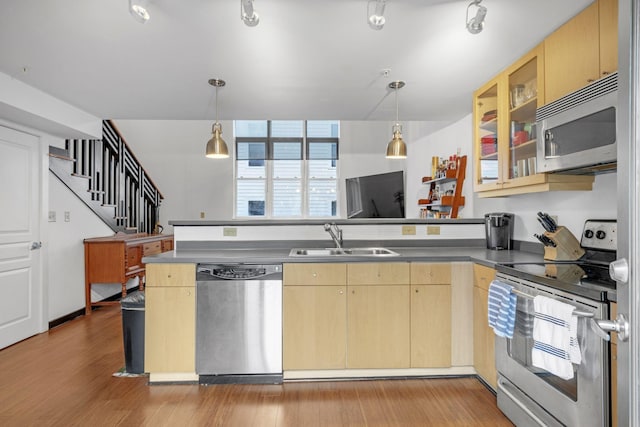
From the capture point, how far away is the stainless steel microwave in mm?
1627

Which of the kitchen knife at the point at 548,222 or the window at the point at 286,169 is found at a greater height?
the window at the point at 286,169

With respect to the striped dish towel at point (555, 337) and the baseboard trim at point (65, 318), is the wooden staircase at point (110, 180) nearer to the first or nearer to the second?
the baseboard trim at point (65, 318)

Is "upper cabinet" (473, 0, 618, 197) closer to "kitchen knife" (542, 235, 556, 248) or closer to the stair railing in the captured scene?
"kitchen knife" (542, 235, 556, 248)

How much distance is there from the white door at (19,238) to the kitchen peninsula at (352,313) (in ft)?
5.89

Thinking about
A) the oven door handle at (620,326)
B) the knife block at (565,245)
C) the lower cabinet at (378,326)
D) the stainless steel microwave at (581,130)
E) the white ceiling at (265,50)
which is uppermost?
the white ceiling at (265,50)

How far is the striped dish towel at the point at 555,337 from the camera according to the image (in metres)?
1.49

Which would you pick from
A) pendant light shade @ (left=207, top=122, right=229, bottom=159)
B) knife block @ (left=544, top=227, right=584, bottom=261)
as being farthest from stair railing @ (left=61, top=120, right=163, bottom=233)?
knife block @ (left=544, top=227, right=584, bottom=261)

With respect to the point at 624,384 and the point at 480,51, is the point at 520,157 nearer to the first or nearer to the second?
the point at 480,51

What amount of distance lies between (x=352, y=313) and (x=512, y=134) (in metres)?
1.64

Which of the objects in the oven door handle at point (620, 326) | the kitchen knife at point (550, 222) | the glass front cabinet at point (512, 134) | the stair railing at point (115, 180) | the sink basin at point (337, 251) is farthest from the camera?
the stair railing at point (115, 180)

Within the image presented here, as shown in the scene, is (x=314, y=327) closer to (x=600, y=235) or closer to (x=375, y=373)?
(x=375, y=373)

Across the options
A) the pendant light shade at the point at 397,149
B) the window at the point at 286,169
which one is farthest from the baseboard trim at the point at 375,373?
the window at the point at 286,169

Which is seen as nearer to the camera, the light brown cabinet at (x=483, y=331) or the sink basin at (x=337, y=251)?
the light brown cabinet at (x=483, y=331)

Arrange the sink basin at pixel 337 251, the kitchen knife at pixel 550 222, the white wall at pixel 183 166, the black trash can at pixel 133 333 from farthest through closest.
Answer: the white wall at pixel 183 166, the sink basin at pixel 337 251, the black trash can at pixel 133 333, the kitchen knife at pixel 550 222
